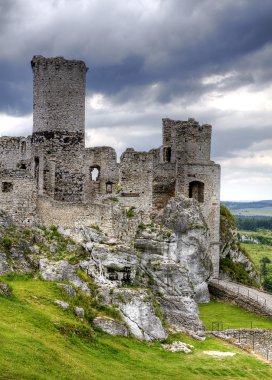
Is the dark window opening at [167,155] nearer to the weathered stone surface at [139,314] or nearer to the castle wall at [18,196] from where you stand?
the castle wall at [18,196]

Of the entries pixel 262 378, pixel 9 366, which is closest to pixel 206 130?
pixel 262 378

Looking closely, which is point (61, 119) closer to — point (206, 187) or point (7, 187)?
point (7, 187)

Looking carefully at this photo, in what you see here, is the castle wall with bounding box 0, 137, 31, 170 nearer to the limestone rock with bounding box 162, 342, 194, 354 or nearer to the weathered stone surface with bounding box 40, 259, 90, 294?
the weathered stone surface with bounding box 40, 259, 90, 294

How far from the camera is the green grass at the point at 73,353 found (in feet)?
77.9

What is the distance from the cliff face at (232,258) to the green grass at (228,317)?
9296 millimetres

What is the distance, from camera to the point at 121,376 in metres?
26.5

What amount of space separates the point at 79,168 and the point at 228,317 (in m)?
16.7

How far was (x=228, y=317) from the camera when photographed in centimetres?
4650

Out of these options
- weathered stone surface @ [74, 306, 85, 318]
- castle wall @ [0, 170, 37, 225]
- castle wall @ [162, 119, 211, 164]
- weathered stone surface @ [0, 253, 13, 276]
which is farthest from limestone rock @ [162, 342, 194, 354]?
castle wall @ [162, 119, 211, 164]

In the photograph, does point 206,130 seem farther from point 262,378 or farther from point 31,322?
point 31,322

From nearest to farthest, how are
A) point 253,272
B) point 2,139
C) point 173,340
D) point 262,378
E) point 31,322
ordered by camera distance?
point 31,322, point 262,378, point 173,340, point 2,139, point 253,272

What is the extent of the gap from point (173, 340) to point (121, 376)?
9632 millimetres

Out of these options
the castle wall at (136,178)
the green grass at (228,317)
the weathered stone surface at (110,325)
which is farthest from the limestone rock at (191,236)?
the weathered stone surface at (110,325)

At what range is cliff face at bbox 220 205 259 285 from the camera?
2373 inches
